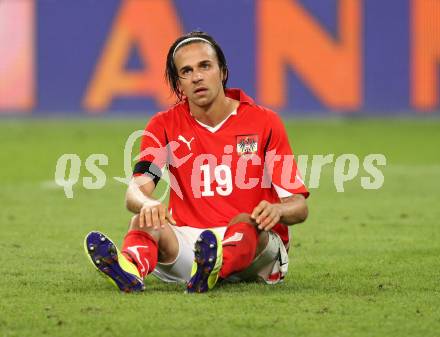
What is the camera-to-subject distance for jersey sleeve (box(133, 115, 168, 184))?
6008 mm

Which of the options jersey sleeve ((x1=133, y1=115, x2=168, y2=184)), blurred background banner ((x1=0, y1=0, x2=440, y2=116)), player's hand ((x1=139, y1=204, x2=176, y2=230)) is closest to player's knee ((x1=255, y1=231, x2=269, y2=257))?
player's hand ((x1=139, y1=204, x2=176, y2=230))

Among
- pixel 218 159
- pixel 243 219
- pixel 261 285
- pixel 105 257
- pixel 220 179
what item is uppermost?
pixel 218 159

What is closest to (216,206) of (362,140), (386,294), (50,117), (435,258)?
(386,294)

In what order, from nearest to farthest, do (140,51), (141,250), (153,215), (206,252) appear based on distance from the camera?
(206,252) < (153,215) < (141,250) < (140,51)

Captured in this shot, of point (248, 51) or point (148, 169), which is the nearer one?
point (148, 169)

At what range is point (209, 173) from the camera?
6113 mm

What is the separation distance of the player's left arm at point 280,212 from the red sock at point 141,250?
1.74ft

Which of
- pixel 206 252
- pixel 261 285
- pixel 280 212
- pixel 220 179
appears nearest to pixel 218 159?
pixel 220 179

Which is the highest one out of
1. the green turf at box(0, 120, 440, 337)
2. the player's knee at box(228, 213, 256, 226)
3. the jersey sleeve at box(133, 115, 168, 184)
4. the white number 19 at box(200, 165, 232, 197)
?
the jersey sleeve at box(133, 115, 168, 184)

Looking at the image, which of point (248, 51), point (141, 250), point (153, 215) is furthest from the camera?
point (248, 51)

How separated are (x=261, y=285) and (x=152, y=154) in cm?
88

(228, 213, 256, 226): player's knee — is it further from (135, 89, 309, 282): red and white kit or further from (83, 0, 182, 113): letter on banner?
(83, 0, 182, 113): letter on banner

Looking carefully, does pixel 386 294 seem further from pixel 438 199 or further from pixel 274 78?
pixel 274 78

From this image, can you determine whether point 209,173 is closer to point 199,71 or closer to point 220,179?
point 220,179
